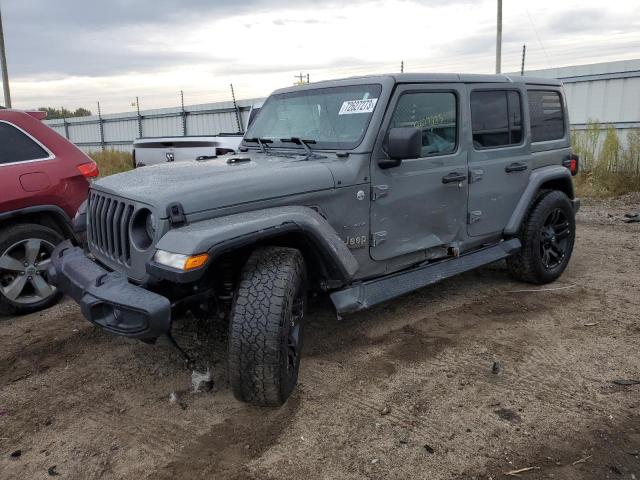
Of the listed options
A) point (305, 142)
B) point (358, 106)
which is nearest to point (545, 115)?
point (358, 106)

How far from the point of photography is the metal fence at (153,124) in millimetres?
16734

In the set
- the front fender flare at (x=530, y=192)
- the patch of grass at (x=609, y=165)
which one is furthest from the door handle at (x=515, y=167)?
the patch of grass at (x=609, y=165)

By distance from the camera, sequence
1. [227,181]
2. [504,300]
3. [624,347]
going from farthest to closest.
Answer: [504,300], [624,347], [227,181]

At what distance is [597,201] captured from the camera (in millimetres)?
9828

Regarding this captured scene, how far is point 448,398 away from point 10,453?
97.7 inches

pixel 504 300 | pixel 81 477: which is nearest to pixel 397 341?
pixel 504 300

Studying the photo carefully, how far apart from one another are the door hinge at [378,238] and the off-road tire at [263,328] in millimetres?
866

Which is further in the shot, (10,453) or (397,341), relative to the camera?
(397,341)

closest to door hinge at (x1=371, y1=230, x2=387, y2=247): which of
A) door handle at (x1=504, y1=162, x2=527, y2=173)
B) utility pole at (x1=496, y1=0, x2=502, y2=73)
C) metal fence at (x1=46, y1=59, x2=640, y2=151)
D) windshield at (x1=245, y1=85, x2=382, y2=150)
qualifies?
windshield at (x1=245, y1=85, x2=382, y2=150)

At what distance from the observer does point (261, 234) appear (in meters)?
2.98

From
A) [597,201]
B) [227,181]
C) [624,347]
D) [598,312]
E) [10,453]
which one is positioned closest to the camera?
[10,453]

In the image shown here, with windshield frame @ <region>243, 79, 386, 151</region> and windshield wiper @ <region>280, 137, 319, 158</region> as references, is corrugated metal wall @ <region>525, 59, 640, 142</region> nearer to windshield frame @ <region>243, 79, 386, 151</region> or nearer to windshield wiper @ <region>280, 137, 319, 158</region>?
windshield frame @ <region>243, 79, 386, 151</region>

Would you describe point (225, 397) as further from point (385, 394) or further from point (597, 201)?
point (597, 201)

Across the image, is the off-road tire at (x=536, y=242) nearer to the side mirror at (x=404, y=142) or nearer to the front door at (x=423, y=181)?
the front door at (x=423, y=181)
